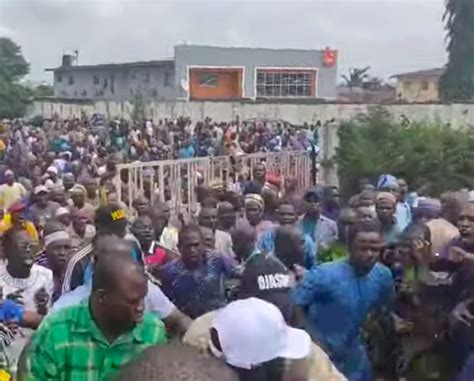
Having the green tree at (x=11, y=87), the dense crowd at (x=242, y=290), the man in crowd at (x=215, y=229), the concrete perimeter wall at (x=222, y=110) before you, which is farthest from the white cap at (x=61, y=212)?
the green tree at (x=11, y=87)

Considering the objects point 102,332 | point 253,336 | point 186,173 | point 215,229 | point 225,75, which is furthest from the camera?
point 225,75

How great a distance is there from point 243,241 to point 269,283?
3.08m

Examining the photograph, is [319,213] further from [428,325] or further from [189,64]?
[189,64]

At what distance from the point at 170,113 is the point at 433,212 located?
29.4 metres

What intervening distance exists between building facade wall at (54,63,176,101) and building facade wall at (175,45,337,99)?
0.83 metres

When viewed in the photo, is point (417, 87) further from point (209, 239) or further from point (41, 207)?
point (209, 239)

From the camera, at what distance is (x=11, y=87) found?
5497cm

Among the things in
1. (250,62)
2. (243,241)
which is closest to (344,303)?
(243,241)

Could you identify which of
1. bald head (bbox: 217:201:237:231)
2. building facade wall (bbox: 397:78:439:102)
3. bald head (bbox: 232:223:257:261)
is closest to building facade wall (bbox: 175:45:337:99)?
building facade wall (bbox: 397:78:439:102)

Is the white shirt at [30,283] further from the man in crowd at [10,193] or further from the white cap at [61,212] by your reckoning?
the man in crowd at [10,193]

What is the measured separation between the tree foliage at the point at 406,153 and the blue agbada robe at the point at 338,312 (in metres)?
8.22

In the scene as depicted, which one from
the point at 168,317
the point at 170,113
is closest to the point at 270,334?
the point at 168,317

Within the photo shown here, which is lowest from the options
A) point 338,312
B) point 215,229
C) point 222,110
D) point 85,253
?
point 222,110

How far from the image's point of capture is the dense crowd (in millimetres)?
2736
